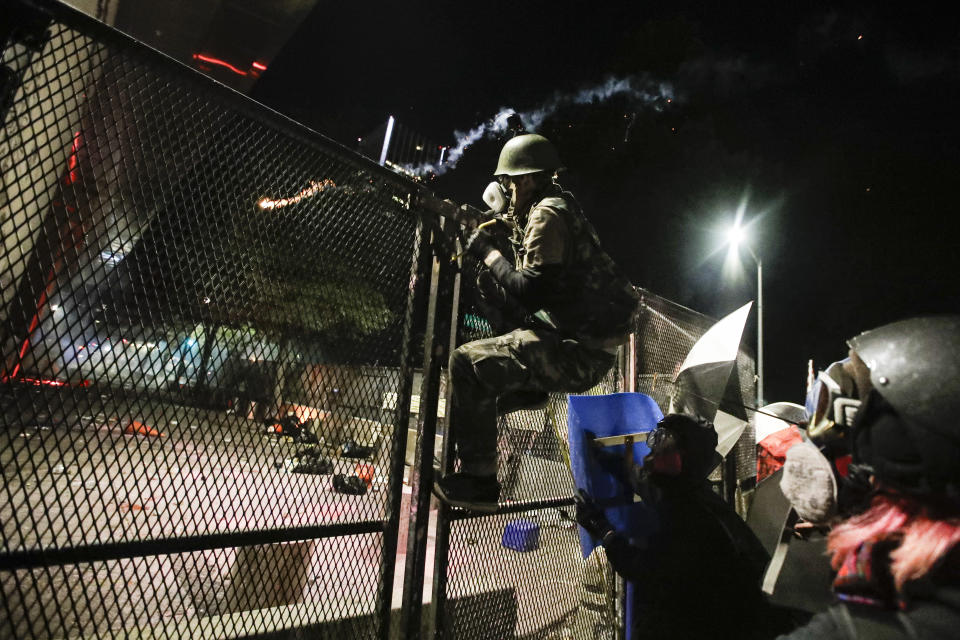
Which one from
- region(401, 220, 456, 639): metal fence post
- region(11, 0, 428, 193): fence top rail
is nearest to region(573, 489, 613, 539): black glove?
region(401, 220, 456, 639): metal fence post

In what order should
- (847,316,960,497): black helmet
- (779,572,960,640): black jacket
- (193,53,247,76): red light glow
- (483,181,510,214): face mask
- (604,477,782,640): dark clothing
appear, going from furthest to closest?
(193,53,247,76): red light glow, (483,181,510,214): face mask, (604,477,782,640): dark clothing, (847,316,960,497): black helmet, (779,572,960,640): black jacket

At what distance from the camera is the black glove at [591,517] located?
3330mm

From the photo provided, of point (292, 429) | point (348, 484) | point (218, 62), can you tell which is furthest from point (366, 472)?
point (218, 62)

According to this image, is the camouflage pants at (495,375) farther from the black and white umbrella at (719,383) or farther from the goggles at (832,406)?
the black and white umbrella at (719,383)

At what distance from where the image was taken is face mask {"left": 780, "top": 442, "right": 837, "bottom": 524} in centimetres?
179

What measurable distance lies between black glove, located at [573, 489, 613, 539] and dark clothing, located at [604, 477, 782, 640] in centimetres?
13

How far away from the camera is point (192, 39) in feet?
31.2

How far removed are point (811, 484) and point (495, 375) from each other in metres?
1.45

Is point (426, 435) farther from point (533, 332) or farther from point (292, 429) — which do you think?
point (533, 332)

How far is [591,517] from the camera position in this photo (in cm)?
337

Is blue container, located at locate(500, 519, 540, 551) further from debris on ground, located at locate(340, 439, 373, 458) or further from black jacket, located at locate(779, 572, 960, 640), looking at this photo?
black jacket, located at locate(779, 572, 960, 640)

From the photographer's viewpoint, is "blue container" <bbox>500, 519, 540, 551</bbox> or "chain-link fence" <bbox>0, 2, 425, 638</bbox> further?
"blue container" <bbox>500, 519, 540, 551</bbox>

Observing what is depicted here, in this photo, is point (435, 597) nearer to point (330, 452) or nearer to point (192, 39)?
point (330, 452)

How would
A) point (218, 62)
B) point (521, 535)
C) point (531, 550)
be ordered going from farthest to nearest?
point (218, 62), point (521, 535), point (531, 550)
